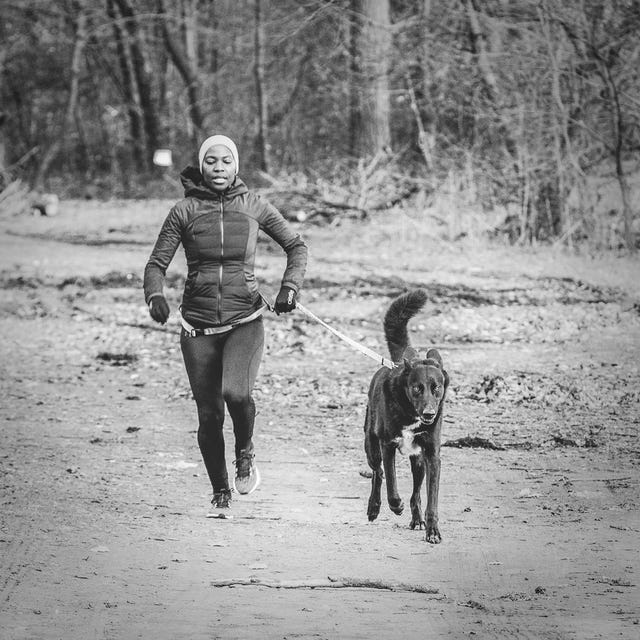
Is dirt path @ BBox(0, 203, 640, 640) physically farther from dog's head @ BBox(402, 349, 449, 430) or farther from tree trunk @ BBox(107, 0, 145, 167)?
tree trunk @ BBox(107, 0, 145, 167)

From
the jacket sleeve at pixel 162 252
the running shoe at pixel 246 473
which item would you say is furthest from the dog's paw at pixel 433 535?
the jacket sleeve at pixel 162 252

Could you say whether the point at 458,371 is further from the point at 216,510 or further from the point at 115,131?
the point at 115,131

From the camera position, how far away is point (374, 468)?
6.36 m

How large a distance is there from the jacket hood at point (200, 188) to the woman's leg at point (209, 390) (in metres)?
0.73

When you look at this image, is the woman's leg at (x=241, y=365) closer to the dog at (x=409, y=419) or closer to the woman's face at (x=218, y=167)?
the dog at (x=409, y=419)

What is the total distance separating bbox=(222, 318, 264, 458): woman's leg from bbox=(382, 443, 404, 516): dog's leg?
0.81 meters

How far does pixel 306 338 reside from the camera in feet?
43.1

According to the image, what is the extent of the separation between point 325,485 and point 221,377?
1.24 m

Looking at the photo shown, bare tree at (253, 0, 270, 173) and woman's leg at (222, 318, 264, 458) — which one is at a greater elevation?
woman's leg at (222, 318, 264, 458)

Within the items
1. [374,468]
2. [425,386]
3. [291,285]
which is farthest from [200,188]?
[374,468]

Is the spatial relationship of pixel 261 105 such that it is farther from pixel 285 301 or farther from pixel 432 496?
pixel 432 496

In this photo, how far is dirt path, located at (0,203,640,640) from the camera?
500 centimetres

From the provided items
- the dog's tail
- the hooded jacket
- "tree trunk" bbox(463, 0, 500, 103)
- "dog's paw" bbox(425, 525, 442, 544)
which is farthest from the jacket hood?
"tree trunk" bbox(463, 0, 500, 103)

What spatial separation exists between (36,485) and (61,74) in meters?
44.6
